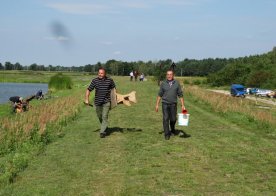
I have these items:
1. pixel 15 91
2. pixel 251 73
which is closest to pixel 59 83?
pixel 15 91

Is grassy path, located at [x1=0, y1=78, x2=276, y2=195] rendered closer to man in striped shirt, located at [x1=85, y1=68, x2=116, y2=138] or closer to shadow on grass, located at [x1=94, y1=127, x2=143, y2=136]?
shadow on grass, located at [x1=94, y1=127, x2=143, y2=136]

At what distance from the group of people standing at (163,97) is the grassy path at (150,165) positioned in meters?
0.47

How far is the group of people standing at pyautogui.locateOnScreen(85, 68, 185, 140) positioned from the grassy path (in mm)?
469

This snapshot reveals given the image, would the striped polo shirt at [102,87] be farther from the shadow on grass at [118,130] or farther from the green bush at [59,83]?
the green bush at [59,83]

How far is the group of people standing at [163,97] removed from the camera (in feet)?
47.8

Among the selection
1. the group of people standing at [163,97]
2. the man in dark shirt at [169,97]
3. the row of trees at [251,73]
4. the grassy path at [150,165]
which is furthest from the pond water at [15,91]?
the man in dark shirt at [169,97]

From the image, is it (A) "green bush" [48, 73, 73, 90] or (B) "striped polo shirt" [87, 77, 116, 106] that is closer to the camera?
(B) "striped polo shirt" [87, 77, 116, 106]

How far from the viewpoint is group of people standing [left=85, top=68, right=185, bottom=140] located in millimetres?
14562

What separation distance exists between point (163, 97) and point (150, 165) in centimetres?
425

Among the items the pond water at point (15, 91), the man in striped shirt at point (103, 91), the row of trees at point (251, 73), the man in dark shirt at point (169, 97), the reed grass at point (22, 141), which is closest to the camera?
the reed grass at point (22, 141)

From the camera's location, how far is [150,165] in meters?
10.7

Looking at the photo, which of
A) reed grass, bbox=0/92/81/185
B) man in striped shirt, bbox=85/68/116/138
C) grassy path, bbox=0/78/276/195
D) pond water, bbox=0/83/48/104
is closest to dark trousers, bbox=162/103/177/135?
grassy path, bbox=0/78/276/195

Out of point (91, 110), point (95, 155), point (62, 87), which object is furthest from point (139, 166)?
point (62, 87)

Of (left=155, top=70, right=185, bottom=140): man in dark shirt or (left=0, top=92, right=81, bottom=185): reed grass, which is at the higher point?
(left=155, top=70, right=185, bottom=140): man in dark shirt
